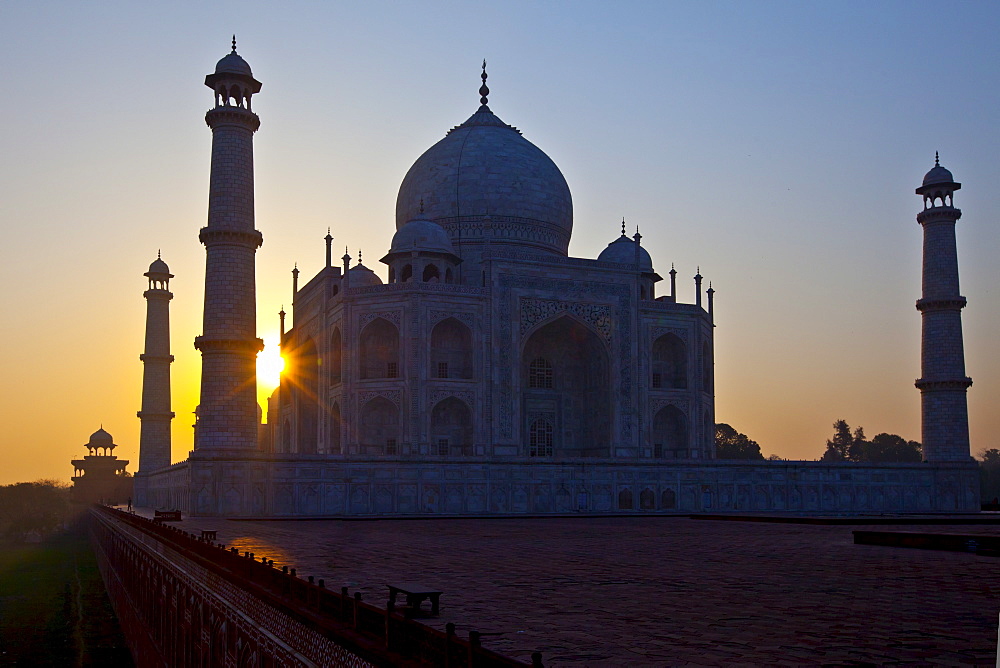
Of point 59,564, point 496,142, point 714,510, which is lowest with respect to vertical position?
point 59,564

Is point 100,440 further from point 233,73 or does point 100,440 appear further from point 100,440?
point 233,73

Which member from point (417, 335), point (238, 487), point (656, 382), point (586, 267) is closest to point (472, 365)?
point (417, 335)

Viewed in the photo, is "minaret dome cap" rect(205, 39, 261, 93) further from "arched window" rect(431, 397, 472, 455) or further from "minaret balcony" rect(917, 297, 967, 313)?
"minaret balcony" rect(917, 297, 967, 313)

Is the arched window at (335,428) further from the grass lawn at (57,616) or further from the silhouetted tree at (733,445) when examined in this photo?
the silhouetted tree at (733,445)

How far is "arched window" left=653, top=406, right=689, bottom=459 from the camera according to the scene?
35406 mm

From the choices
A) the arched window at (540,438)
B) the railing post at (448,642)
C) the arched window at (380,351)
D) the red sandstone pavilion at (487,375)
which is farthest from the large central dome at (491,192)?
the railing post at (448,642)

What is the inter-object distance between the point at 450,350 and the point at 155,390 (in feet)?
54.9

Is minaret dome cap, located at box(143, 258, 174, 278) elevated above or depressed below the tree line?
above

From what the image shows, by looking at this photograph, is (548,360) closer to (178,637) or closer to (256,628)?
(178,637)

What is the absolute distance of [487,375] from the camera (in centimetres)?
3209

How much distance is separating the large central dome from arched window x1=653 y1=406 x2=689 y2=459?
25.1 feet

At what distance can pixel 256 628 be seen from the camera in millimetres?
6789

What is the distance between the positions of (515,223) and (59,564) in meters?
21.2

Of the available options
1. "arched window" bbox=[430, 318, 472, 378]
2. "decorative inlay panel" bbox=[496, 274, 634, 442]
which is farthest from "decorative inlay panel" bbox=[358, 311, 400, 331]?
"decorative inlay panel" bbox=[496, 274, 634, 442]
